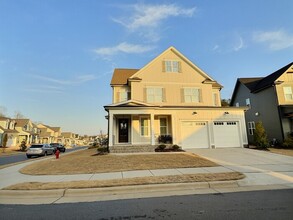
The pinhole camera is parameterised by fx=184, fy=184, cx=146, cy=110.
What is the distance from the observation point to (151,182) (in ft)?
21.7

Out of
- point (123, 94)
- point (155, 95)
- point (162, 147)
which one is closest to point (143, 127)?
point (162, 147)

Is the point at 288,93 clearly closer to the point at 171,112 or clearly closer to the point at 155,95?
the point at 171,112

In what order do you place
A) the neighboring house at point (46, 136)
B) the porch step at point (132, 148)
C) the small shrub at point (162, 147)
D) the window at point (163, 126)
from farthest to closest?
1. the neighboring house at point (46, 136)
2. the window at point (163, 126)
3. the small shrub at point (162, 147)
4. the porch step at point (132, 148)

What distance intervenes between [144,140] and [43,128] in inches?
2427

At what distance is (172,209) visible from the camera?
454 centimetres

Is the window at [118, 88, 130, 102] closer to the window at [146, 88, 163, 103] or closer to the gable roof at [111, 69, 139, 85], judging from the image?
the gable roof at [111, 69, 139, 85]

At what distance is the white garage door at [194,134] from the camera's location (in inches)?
671

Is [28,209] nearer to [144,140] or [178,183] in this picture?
[178,183]

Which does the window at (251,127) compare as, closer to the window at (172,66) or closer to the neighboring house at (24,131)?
the window at (172,66)

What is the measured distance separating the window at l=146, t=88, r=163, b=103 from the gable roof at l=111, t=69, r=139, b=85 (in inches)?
135

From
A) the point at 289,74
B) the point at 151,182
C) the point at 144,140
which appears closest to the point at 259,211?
the point at 151,182

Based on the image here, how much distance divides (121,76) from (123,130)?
7.29 m

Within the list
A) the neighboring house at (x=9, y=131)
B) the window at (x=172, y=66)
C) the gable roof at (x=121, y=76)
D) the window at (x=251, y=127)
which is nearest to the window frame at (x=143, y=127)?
the gable roof at (x=121, y=76)

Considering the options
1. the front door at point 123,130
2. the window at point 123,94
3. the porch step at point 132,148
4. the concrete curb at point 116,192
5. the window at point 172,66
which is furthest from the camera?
the window at point 123,94
